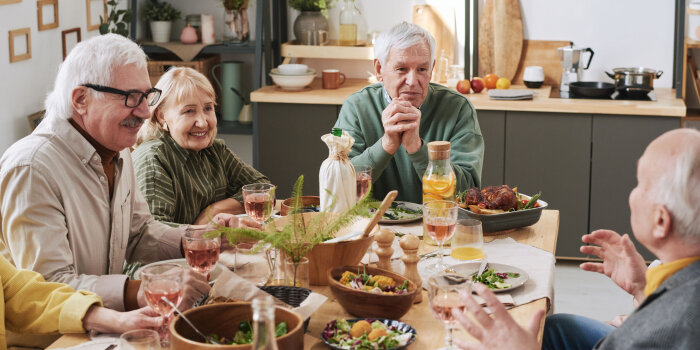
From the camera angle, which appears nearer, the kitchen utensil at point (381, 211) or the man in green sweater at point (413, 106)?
the kitchen utensil at point (381, 211)

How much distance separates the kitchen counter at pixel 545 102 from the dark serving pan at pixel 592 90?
66 millimetres

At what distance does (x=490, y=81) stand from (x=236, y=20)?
1.56 meters

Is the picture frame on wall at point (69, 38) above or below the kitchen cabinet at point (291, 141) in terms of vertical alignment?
above

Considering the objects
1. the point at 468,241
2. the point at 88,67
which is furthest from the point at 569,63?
the point at 88,67

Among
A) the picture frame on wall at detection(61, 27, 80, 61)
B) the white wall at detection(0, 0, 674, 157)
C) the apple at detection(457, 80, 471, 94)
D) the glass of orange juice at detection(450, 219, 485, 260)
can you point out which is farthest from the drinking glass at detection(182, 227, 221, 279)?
the picture frame on wall at detection(61, 27, 80, 61)

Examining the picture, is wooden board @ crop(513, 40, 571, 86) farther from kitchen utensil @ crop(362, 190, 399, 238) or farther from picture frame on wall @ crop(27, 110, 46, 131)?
kitchen utensil @ crop(362, 190, 399, 238)

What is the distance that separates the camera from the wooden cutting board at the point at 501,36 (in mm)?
4887

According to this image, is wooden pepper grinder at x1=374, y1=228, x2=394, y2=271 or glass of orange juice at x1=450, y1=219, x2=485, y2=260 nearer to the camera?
wooden pepper grinder at x1=374, y1=228, x2=394, y2=271

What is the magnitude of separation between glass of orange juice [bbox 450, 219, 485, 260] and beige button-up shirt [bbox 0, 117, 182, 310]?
2.61 feet

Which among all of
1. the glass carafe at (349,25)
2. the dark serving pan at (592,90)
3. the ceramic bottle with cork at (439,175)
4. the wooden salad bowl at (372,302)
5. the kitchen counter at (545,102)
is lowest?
the wooden salad bowl at (372,302)

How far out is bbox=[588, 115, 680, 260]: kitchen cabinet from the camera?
4.36 m

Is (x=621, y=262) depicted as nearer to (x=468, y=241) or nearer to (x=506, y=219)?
(x=468, y=241)

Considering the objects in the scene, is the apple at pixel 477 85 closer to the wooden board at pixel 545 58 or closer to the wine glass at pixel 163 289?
the wooden board at pixel 545 58

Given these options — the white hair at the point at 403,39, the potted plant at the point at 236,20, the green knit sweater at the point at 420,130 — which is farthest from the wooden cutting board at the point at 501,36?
the white hair at the point at 403,39
